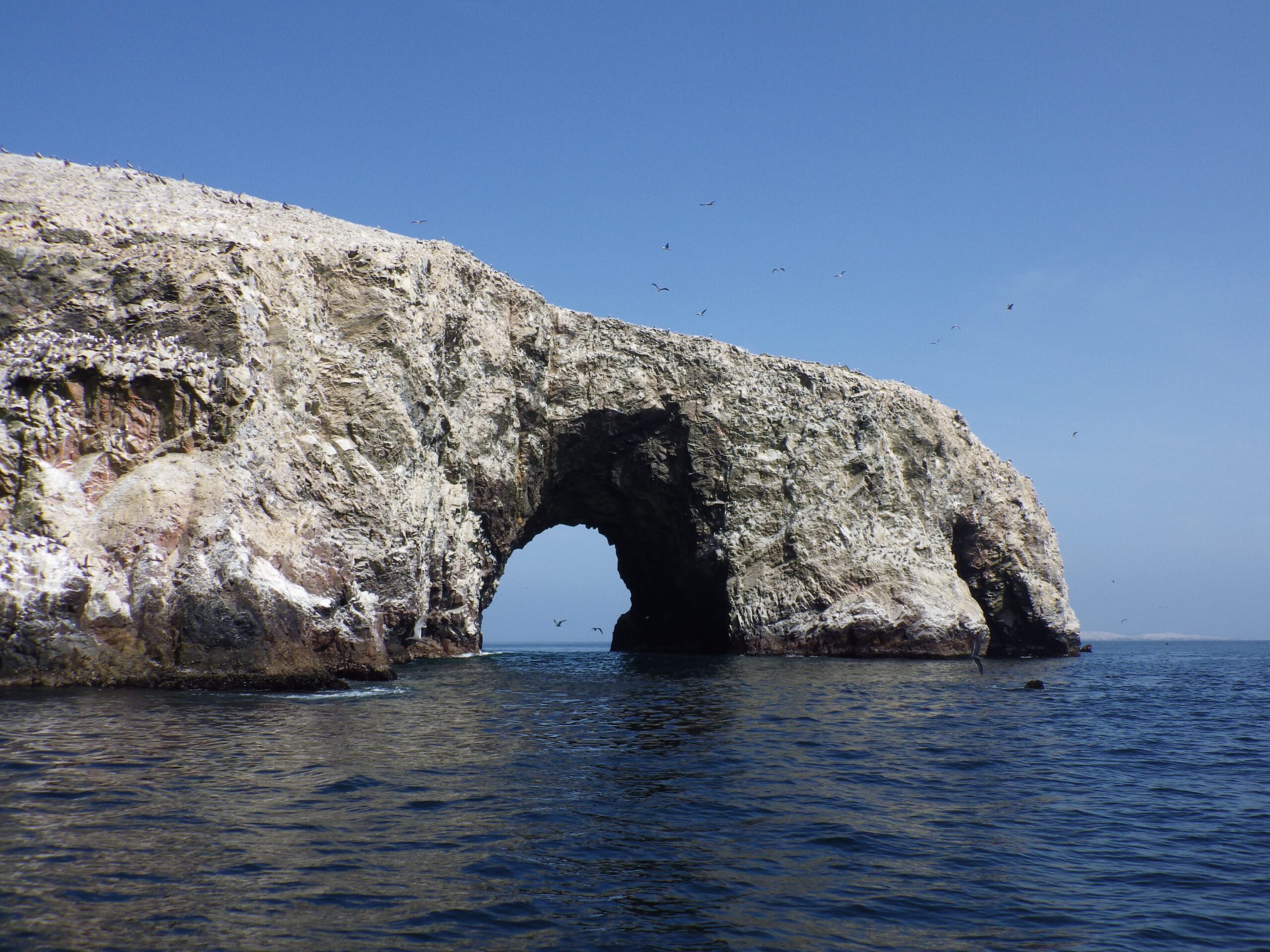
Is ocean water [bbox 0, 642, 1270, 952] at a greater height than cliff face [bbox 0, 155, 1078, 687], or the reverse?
cliff face [bbox 0, 155, 1078, 687]

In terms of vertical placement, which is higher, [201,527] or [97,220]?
[97,220]

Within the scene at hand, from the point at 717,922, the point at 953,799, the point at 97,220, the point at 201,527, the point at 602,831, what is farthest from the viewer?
the point at 97,220

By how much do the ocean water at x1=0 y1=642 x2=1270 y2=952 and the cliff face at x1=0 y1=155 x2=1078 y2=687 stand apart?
3.85 m

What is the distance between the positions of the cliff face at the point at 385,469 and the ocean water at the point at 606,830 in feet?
12.6

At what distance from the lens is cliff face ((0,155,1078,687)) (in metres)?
24.0

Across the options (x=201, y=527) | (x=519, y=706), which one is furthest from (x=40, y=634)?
(x=519, y=706)

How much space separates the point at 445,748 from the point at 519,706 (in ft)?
24.2

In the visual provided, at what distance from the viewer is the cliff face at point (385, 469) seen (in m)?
24.0

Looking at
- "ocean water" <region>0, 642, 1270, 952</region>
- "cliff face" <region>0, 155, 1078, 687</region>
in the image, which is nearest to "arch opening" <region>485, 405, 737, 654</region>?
"cliff face" <region>0, 155, 1078, 687</region>

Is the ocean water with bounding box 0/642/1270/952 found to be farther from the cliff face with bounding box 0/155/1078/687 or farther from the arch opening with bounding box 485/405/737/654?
the arch opening with bounding box 485/405/737/654

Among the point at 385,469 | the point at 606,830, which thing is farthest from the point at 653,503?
the point at 606,830

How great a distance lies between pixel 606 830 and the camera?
11414 mm

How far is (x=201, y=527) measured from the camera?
2447cm

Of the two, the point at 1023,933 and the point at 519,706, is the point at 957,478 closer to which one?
the point at 519,706
